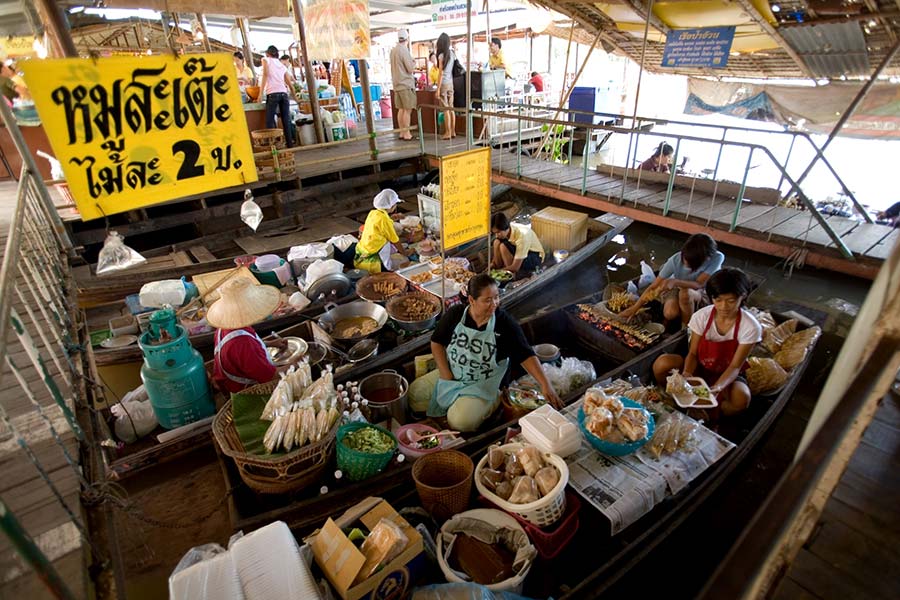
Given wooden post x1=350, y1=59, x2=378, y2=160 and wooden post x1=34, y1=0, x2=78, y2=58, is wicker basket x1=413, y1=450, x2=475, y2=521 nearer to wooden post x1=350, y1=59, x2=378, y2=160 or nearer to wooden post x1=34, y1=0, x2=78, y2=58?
wooden post x1=34, y1=0, x2=78, y2=58

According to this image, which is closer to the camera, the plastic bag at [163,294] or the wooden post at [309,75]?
the plastic bag at [163,294]

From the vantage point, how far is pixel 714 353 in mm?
4258

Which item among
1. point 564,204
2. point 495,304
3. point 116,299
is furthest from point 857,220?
point 116,299

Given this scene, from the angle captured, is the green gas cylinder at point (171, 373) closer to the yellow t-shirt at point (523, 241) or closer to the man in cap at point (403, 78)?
the yellow t-shirt at point (523, 241)

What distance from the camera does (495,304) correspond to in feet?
13.0

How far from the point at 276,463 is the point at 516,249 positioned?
491cm

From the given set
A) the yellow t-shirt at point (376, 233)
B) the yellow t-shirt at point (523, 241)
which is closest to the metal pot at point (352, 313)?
the yellow t-shirt at point (376, 233)

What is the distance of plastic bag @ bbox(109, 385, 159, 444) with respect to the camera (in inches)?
175

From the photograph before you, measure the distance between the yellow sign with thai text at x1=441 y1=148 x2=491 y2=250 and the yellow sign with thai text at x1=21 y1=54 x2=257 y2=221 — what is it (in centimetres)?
180

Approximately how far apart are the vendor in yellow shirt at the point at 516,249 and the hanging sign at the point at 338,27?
3531 millimetres

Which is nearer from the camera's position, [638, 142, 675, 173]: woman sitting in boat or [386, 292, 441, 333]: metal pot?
[386, 292, 441, 333]: metal pot

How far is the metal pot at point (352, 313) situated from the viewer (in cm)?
581

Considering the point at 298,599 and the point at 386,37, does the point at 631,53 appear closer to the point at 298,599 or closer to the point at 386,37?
the point at 298,599


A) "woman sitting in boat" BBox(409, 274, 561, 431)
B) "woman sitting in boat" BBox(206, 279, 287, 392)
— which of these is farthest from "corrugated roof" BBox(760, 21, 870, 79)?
"woman sitting in boat" BBox(206, 279, 287, 392)
